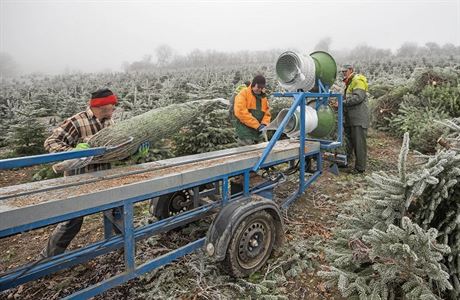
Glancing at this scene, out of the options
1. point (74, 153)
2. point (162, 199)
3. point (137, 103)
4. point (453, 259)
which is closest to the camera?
point (74, 153)

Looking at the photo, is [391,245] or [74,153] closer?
[391,245]

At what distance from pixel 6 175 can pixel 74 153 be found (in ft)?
22.2

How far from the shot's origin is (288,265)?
3.59 meters

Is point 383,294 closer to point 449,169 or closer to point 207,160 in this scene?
point 449,169

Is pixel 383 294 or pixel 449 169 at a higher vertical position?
pixel 449 169

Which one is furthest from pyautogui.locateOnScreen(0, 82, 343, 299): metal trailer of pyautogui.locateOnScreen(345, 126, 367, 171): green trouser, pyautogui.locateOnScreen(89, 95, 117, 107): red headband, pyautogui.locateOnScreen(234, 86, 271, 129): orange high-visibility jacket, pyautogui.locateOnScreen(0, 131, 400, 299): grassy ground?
pyautogui.locateOnScreen(345, 126, 367, 171): green trouser

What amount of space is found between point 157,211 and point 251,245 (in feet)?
4.50

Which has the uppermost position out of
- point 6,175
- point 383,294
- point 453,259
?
point 453,259

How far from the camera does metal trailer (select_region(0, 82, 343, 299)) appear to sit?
92.2 inches

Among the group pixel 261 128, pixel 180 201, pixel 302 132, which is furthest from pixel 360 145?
pixel 180 201

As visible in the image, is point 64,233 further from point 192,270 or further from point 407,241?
point 407,241

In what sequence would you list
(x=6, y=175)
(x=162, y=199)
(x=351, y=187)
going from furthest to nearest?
(x=6, y=175), (x=351, y=187), (x=162, y=199)

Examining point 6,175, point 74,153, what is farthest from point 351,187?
point 6,175

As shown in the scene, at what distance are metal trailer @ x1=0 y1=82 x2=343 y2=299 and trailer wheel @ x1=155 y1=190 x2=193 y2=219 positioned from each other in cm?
1
